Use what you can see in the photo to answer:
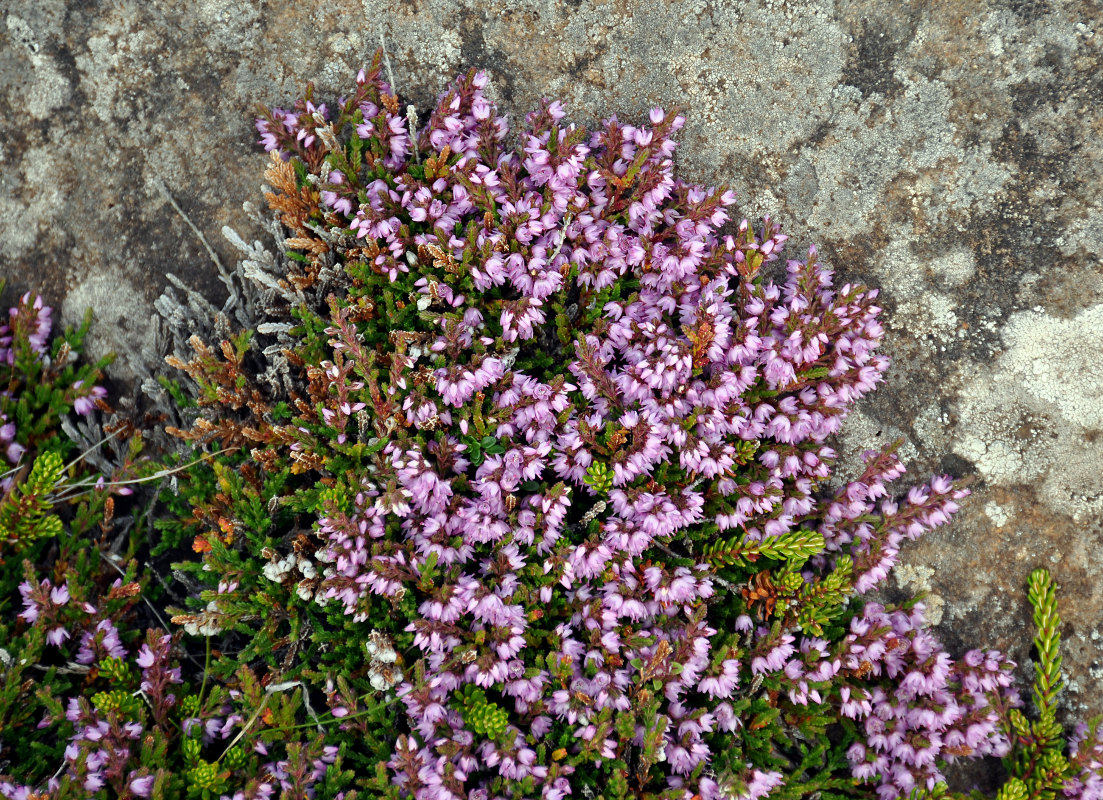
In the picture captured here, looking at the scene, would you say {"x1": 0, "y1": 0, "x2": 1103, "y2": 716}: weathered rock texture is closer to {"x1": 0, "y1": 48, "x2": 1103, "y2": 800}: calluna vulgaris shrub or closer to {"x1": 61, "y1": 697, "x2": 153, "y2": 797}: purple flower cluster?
{"x1": 0, "y1": 48, "x2": 1103, "y2": 800}: calluna vulgaris shrub

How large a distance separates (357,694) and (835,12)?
479cm

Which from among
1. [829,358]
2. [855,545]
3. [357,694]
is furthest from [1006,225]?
[357,694]

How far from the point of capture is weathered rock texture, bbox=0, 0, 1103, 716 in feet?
13.2

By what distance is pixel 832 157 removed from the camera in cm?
420

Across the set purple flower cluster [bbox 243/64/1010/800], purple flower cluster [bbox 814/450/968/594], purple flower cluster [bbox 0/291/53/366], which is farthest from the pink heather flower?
purple flower cluster [bbox 814/450/968/594]

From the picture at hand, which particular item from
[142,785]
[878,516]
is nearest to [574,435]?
[878,516]

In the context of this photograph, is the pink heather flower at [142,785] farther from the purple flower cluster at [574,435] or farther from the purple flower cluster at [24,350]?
the purple flower cluster at [24,350]

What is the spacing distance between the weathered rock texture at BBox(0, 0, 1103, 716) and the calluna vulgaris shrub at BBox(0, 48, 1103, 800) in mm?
371

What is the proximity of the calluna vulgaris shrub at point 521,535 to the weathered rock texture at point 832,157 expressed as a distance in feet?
1.22

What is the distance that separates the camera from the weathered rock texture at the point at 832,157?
4035 millimetres

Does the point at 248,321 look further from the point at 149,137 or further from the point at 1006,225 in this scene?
the point at 1006,225

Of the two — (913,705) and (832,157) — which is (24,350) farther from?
(913,705)

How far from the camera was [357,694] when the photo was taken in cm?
360

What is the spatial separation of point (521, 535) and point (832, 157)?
9.63 feet
